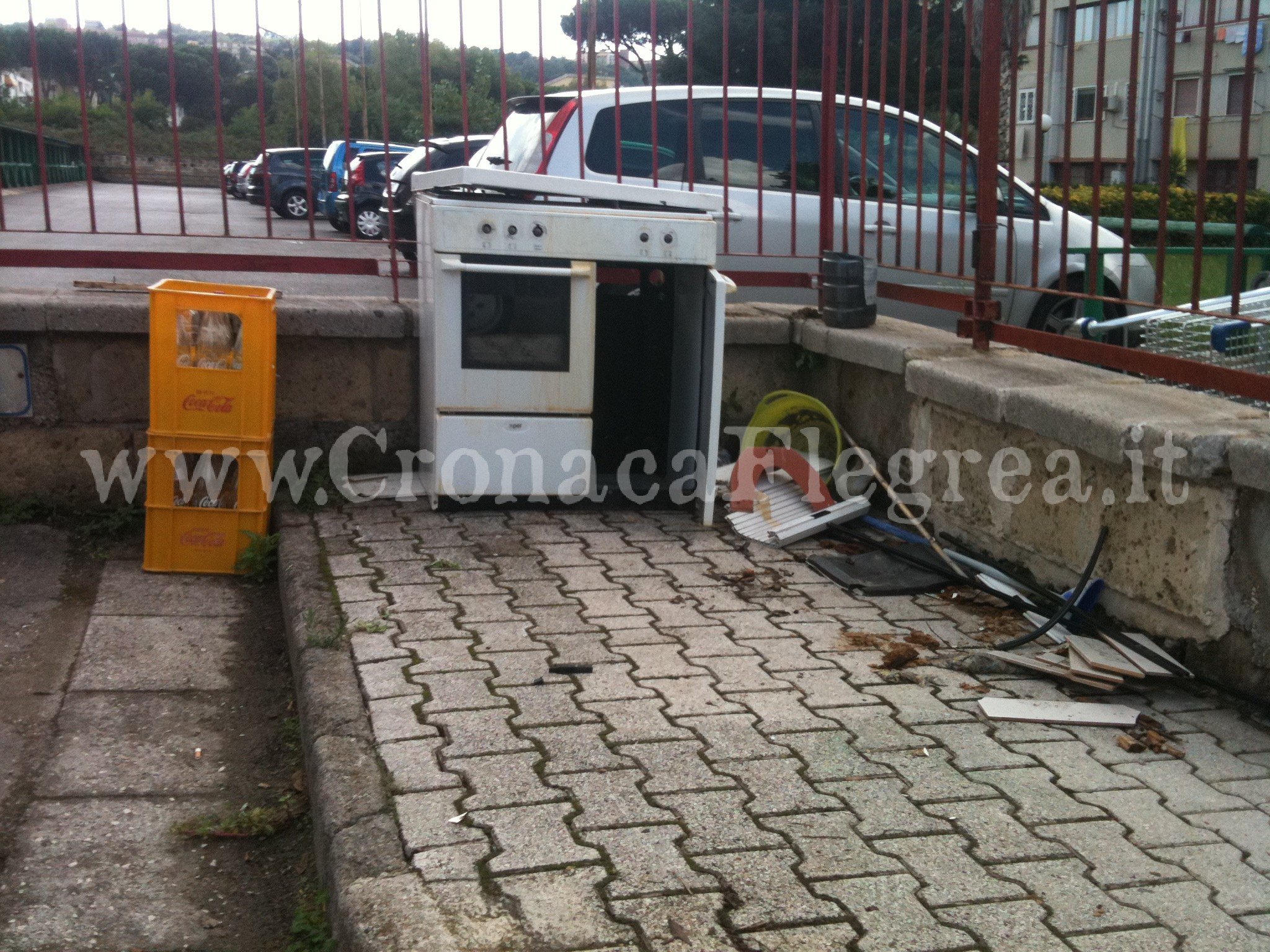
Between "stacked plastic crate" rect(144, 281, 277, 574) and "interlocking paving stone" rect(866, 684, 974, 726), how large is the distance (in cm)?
276

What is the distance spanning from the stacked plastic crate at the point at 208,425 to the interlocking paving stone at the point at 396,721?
77.2 inches

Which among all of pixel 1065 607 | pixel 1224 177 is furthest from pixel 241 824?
pixel 1224 177

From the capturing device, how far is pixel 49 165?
250 inches

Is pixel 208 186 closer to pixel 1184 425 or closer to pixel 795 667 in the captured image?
pixel 795 667

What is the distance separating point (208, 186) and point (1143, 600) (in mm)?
5253

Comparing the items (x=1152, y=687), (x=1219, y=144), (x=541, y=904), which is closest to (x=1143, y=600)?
(x=1152, y=687)

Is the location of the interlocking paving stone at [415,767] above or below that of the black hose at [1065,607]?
below

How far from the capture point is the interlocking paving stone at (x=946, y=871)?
252 cm

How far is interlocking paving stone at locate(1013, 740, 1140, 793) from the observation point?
306 centimetres

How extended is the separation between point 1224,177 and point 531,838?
15.0 meters

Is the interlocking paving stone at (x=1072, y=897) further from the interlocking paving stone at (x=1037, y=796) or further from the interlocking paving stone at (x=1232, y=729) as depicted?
the interlocking paving stone at (x=1232, y=729)

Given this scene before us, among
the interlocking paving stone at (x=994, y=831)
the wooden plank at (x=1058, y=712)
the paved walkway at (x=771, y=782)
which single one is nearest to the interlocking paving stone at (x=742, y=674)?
the paved walkway at (x=771, y=782)

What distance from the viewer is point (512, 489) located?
5.34 meters

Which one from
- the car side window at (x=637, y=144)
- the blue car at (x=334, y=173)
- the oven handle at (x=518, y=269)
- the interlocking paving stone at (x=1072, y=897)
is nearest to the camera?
the interlocking paving stone at (x=1072, y=897)
